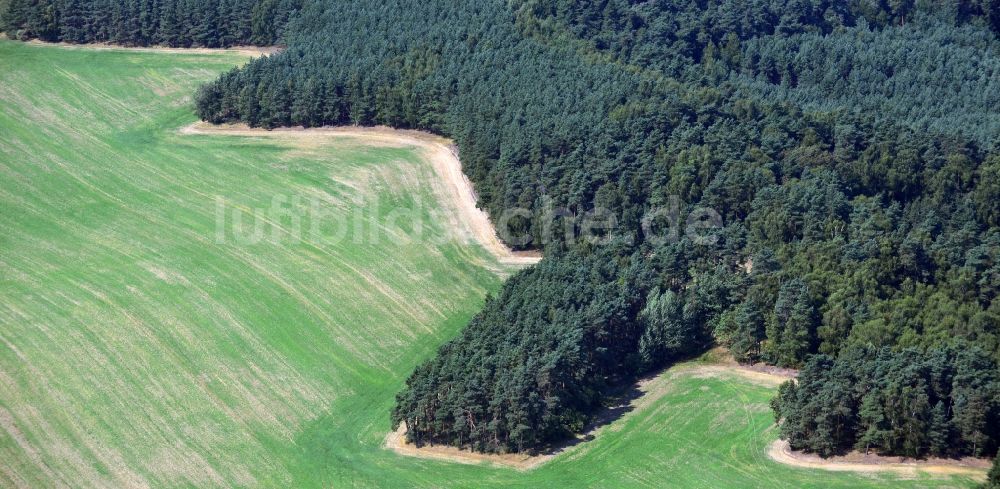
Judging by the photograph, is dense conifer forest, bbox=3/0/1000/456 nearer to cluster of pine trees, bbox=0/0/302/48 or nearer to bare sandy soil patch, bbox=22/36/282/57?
cluster of pine trees, bbox=0/0/302/48

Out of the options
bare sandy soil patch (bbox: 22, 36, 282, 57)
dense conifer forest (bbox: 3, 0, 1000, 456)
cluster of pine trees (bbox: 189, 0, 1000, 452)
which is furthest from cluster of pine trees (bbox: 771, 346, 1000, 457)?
bare sandy soil patch (bbox: 22, 36, 282, 57)

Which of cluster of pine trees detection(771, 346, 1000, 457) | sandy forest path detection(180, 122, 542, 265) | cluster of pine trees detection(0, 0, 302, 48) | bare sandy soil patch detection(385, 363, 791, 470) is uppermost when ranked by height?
cluster of pine trees detection(0, 0, 302, 48)

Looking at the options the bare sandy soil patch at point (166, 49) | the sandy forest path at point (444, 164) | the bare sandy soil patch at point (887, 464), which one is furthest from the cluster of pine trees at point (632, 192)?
the bare sandy soil patch at point (887, 464)

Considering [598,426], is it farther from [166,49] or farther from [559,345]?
[166,49]

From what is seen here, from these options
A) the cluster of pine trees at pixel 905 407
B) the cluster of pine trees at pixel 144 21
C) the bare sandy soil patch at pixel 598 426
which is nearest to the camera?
the cluster of pine trees at pixel 905 407

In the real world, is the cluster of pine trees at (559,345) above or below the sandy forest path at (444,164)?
below

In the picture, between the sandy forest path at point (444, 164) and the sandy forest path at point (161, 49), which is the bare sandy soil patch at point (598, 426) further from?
the sandy forest path at point (161, 49)
